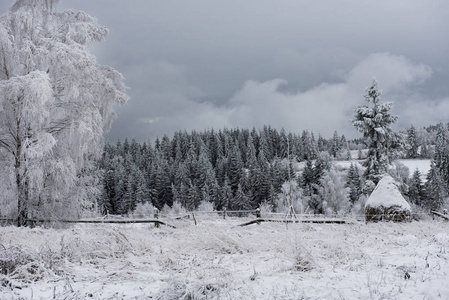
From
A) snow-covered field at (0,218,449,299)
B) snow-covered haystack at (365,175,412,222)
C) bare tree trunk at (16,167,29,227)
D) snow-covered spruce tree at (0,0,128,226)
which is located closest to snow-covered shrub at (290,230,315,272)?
snow-covered field at (0,218,449,299)

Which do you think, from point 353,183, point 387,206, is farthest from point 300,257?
point 353,183

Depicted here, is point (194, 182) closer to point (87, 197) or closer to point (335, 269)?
point (87, 197)

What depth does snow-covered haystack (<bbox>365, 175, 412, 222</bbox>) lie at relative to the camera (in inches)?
454

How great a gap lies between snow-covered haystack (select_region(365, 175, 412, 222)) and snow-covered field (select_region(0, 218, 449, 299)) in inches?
244

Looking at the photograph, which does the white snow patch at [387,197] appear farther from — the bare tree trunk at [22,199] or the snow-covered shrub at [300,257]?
the bare tree trunk at [22,199]

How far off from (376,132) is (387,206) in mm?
12304

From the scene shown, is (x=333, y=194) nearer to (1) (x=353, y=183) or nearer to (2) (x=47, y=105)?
(1) (x=353, y=183)

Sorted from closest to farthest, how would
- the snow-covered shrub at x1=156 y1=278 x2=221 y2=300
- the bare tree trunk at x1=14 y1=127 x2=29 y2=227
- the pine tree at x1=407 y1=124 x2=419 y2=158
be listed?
the snow-covered shrub at x1=156 y1=278 x2=221 y2=300
the bare tree trunk at x1=14 y1=127 x2=29 y2=227
the pine tree at x1=407 y1=124 x2=419 y2=158

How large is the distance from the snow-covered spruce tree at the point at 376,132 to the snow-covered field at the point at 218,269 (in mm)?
17868

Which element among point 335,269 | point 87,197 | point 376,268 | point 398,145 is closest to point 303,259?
point 335,269

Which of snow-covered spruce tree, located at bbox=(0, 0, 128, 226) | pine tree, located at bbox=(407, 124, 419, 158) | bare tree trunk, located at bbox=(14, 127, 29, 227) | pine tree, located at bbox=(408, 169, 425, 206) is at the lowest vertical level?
pine tree, located at bbox=(408, 169, 425, 206)

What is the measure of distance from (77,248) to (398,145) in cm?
2422

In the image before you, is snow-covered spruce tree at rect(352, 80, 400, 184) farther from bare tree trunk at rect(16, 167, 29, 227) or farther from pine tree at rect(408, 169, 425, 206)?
pine tree at rect(408, 169, 425, 206)

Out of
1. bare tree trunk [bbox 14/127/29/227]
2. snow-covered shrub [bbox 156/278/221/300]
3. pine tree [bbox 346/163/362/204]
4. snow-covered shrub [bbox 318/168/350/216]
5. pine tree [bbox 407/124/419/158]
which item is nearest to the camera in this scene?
snow-covered shrub [bbox 156/278/221/300]
